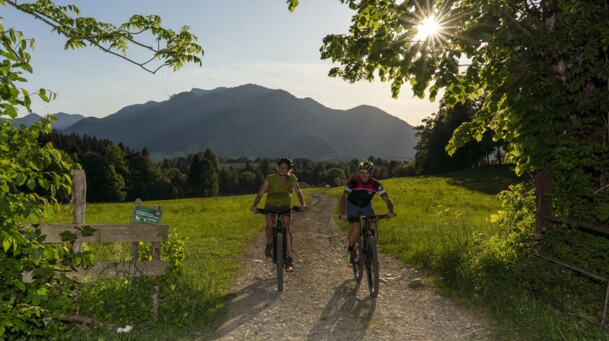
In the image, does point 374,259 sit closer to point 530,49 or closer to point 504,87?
point 504,87

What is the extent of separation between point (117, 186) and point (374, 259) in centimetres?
8791

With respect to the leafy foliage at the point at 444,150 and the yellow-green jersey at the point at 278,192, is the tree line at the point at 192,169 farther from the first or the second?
the yellow-green jersey at the point at 278,192

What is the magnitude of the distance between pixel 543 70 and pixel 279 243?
6.16 m

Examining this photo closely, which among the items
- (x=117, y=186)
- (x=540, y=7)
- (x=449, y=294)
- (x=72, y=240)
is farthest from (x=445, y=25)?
(x=117, y=186)

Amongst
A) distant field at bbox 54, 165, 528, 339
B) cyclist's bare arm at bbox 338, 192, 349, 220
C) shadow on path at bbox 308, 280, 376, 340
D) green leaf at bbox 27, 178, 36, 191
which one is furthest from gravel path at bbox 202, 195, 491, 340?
green leaf at bbox 27, 178, 36, 191

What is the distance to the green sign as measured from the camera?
681 cm

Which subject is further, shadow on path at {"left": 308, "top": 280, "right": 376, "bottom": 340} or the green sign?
the green sign

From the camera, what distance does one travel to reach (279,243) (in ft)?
29.5

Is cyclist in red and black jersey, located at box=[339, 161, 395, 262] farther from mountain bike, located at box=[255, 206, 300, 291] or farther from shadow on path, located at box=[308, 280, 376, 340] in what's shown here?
shadow on path, located at box=[308, 280, 376, 340]

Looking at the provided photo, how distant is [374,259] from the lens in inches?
325

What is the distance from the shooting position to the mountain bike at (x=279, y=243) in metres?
8.94

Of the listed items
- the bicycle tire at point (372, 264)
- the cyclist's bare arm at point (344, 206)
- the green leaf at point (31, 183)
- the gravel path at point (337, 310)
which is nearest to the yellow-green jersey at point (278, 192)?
the cyclist's bare arm at point (344, 206)

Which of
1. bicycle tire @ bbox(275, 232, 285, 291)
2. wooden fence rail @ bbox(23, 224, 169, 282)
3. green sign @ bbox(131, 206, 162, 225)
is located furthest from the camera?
bicycle tire @ bbox(275, 232, 285, 291)

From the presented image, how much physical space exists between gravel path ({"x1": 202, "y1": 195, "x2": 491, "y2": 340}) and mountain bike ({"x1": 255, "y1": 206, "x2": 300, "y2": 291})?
1.46ft
